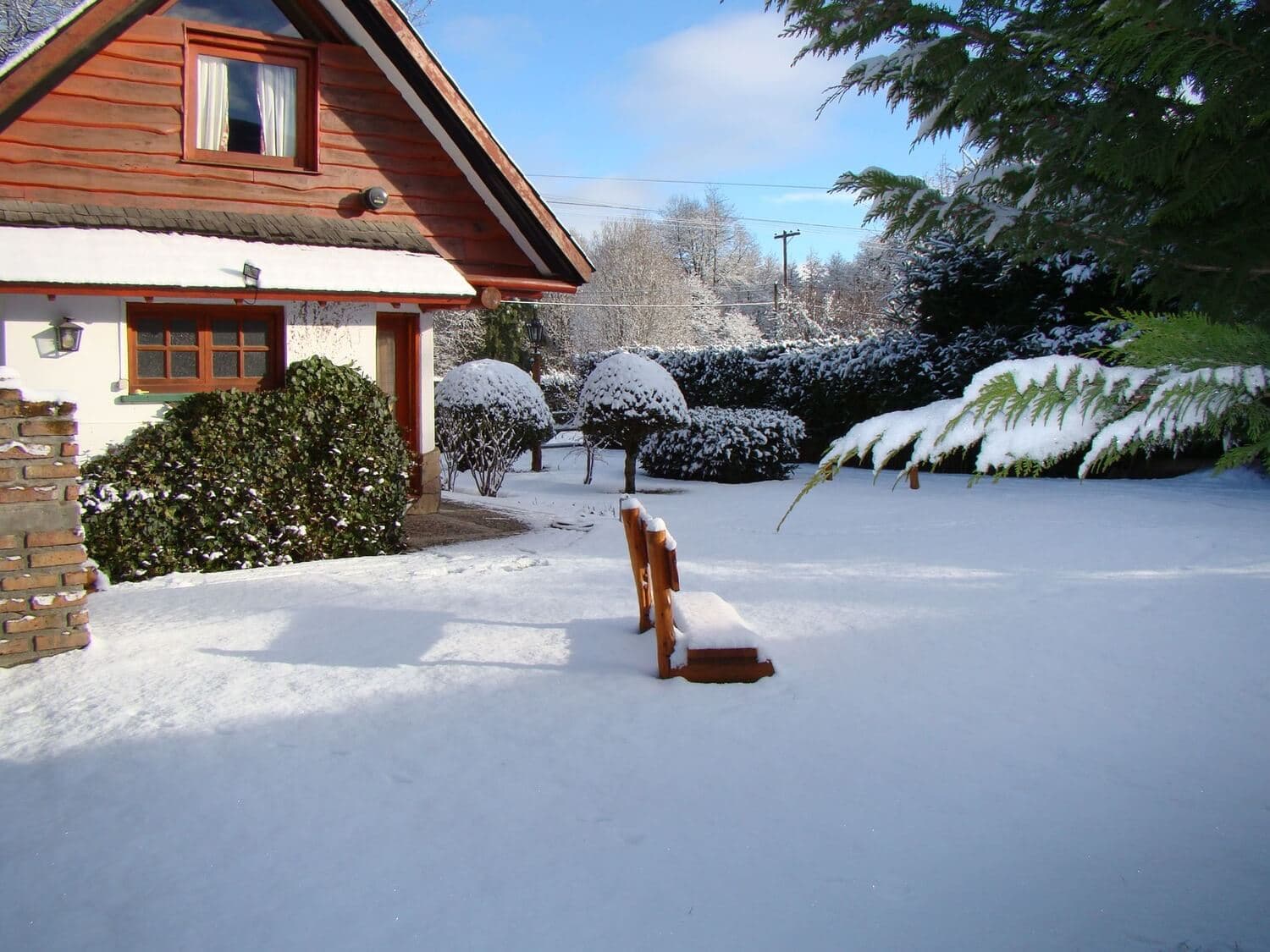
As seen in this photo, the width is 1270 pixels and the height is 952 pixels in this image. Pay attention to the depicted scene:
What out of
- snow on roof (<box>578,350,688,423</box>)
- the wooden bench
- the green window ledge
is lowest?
the wooden bench

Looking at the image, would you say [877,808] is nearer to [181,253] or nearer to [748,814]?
[748,814]

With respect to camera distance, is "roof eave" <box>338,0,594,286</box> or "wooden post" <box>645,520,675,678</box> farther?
"roof eave" <box>338,0,594,286</box>

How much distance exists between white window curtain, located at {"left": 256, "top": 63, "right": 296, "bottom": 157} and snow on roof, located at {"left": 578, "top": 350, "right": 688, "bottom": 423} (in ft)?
18.0

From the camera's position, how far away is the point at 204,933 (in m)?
3.06

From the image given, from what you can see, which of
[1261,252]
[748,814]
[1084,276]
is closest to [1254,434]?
[1261,252]

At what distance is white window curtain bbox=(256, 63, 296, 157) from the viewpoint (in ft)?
32.1

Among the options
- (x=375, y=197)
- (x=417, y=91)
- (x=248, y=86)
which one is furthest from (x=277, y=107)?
(x=417, y=91)

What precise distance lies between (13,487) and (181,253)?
3815 mm

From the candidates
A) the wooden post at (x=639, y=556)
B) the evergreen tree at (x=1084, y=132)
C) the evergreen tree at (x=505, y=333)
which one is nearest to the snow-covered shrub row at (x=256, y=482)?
the wooden post at (x=639, y=556)

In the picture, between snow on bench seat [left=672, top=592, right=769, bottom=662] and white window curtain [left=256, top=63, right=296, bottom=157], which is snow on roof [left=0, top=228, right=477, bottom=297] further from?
snow on bench seat [left=672, top=592, right=769, bottom=662]

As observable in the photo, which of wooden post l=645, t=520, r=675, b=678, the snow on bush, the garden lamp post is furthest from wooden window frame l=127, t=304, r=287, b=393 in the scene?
the garden lamp post

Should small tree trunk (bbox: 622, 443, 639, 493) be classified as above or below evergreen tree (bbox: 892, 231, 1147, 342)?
below

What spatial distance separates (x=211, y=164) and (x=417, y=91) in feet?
7.81

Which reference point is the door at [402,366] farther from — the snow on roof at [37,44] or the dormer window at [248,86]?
the snow on roof at [37,44]
